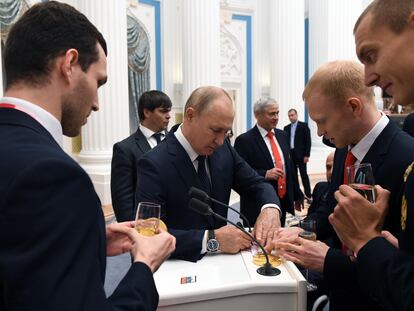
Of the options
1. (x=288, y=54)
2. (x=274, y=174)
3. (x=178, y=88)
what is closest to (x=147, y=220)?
(x=274, y=174)

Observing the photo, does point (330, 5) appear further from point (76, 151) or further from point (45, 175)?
point (45, 175)

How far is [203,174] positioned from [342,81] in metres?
0.90

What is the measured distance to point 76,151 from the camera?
8.65 meters

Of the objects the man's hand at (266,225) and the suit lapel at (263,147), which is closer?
the man's hand at (266,225)

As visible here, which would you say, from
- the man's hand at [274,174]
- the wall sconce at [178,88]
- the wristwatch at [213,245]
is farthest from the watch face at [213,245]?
the wall sconce at [178,88]

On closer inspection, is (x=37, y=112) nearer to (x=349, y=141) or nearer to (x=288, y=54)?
(x=349, y=141)

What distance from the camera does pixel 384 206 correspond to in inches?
44.3

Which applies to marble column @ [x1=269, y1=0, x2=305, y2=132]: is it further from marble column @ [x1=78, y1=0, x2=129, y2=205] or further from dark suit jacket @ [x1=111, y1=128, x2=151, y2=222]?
dark suit jacket @ [x1=111, y1=128, x2=151, y2=222]

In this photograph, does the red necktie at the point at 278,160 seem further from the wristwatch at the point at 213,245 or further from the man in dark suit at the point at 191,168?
the wristwatch at the point at 213,245

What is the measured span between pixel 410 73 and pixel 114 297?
0.93m

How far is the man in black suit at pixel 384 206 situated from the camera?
97cm

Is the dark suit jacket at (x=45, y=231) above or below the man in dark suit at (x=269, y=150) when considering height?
above

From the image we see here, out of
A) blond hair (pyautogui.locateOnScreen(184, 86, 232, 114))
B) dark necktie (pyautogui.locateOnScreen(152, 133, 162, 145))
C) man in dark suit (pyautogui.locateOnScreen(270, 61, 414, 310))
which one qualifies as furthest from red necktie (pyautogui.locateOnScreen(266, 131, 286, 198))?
man in dark suit (pyautogui.locateOnScreen(270, 61, 414, 310))

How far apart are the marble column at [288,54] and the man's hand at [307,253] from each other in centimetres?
972
